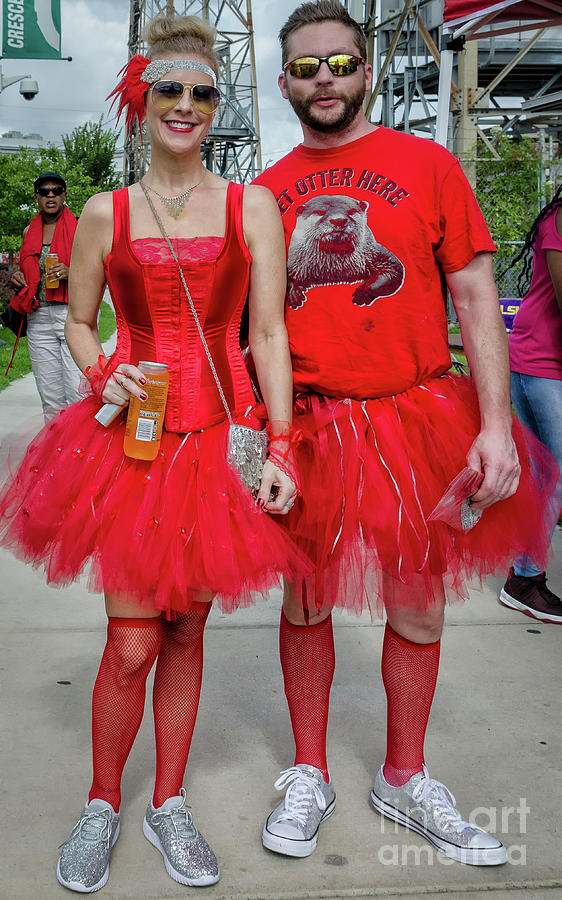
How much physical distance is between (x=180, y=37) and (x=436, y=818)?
238 cm

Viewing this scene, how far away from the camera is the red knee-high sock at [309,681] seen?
274 centimetres

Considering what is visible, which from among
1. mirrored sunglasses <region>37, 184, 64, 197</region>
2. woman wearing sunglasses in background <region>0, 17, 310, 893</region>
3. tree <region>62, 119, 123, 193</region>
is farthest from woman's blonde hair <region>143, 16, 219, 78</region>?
tree <region>62, 119, 123, 193</region>

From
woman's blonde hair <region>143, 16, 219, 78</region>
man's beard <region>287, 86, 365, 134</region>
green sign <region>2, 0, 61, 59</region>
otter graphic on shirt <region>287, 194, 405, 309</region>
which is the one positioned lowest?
otter graphic on shirt <region>287, 194, 405, 309</region>

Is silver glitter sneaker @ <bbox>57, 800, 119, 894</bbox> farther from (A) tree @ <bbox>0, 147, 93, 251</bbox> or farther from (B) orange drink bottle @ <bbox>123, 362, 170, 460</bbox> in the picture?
(A) tree @ <bbox>0, 147, 93, 251</bbox>

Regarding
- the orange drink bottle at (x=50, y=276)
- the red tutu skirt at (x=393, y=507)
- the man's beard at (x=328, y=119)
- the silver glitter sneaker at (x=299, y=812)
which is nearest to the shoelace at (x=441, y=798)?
the silver glitter sneaker at (x=299, y=812)

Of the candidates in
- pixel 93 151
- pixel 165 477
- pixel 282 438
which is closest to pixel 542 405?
pixel 282 438

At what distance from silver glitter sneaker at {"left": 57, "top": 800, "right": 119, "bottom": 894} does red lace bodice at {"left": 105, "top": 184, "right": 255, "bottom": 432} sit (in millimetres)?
1103

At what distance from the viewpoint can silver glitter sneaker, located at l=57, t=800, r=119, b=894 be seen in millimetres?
2334

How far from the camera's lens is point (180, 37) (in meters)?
2.47

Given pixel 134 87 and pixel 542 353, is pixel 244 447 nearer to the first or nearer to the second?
pixel 134 87

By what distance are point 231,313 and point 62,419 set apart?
58 centimetres

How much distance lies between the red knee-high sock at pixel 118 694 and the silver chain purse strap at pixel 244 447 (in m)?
0.47

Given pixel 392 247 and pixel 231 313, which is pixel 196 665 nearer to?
pixel 231 313

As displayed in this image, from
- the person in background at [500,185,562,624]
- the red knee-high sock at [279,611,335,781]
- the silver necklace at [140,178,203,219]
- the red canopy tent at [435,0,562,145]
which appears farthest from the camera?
the red canopy tent at [435,0,562,145]
